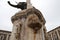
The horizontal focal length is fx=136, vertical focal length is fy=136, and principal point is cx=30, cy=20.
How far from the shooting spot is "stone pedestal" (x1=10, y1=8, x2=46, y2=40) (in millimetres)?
4977

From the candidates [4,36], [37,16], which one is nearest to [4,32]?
[4,36]

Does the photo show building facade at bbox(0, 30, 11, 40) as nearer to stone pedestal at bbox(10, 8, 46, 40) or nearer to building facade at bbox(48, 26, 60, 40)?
building facade at bbox(48, 26, 60, 40)

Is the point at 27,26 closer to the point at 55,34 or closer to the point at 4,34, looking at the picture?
the point at 4,34

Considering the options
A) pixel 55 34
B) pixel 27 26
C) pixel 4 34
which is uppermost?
pixel 27 26

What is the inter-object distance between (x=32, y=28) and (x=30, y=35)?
330 millimetres

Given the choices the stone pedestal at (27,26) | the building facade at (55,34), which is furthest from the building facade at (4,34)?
the stone pedestal at (27,26)

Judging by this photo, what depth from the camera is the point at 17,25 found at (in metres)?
5.22

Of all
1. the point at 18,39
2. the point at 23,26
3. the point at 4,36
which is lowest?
the point at 4,36

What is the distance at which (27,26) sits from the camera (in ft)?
17.0

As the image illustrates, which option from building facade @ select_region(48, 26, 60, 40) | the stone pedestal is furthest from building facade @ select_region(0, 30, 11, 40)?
the stone pedestal

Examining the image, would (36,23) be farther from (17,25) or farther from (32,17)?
(17,25)

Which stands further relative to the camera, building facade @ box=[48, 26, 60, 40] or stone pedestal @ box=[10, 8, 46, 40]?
building facade @ box=[48, 26, 60, 40]

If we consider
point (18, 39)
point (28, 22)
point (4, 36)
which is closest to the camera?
point (18, 39)

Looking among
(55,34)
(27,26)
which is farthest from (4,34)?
(27,26)
